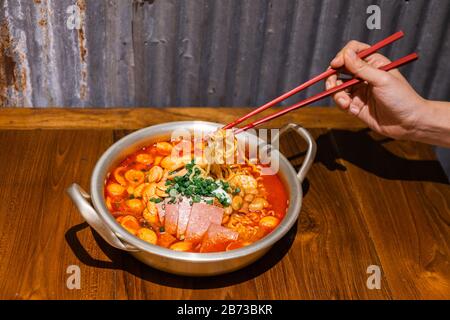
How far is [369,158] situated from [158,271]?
1.16 meters

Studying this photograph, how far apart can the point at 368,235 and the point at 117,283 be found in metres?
0.96

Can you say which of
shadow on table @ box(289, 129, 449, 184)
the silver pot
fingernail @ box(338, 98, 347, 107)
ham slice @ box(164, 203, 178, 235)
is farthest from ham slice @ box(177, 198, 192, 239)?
fingernail @ box(338, 98, 347, 107)

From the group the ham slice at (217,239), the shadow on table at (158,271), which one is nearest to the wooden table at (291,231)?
the shadow on table at (158,271)

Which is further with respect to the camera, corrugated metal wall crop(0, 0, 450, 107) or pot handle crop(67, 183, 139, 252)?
corrugated metal wall crop(0, 0, 450, 107)

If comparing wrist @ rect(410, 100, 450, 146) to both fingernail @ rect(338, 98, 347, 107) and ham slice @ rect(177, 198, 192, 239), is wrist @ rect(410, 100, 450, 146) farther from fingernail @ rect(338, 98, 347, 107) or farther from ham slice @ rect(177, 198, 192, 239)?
ham slice @ rect(177, 198, 192, 239)

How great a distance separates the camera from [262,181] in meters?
2.25

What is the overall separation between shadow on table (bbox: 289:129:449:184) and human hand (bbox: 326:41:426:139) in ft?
0.66

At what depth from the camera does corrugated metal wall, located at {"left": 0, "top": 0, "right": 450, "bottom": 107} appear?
265 cm

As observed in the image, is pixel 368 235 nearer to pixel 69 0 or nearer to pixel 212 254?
pixel 212 254

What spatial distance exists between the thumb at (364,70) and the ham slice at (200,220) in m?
0.75

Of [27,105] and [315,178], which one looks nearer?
Result: [315,178]

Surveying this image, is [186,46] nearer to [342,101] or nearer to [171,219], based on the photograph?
[342,101]

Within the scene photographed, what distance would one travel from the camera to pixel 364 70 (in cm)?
215
